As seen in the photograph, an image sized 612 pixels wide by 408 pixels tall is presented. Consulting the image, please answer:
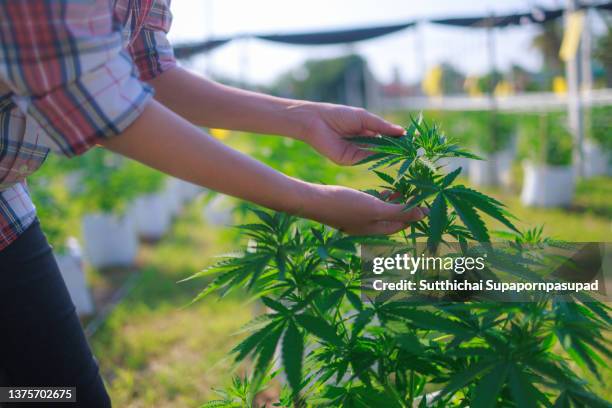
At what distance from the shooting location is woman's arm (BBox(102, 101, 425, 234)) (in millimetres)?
732

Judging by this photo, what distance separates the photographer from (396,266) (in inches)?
34.6

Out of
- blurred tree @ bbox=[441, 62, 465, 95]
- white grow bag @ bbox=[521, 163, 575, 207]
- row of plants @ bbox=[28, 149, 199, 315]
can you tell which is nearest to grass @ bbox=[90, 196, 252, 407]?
row of plants @ bbox=[28, 149, 199, 315]

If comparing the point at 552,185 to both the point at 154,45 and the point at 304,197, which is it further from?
A: the point at 304,197

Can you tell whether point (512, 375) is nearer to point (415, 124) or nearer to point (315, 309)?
point (315, 309)

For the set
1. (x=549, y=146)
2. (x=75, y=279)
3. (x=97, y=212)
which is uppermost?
(x=549, y=146)

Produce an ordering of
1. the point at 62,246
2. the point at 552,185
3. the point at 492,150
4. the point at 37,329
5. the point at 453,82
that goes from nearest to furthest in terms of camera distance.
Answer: the point at 37,329
the point at 62,246
the point at 552,185
the point at 492,150
the point at 453,82

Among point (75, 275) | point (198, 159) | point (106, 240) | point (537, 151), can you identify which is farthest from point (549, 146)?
point (198, 159)

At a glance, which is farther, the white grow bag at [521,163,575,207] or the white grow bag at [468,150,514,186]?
the white grow bag at [468,150,514,186]

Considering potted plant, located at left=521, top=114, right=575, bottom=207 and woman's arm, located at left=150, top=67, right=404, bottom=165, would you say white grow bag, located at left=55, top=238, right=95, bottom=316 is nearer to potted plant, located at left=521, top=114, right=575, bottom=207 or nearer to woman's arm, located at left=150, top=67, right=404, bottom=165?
woman's arm, located at left=150, top=67, right=404, bottom=165

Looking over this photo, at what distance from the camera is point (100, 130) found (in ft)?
2.28

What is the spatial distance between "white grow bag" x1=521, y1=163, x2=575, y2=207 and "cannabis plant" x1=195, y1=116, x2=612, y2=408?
4313 millimetres

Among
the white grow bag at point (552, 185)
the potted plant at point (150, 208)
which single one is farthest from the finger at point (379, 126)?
the white grow bag at point (552, 185)

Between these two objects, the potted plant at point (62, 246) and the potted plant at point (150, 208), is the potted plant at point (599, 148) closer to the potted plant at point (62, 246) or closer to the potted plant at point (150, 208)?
the potted plant at point (150, 208)

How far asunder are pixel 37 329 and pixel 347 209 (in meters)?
0.59
